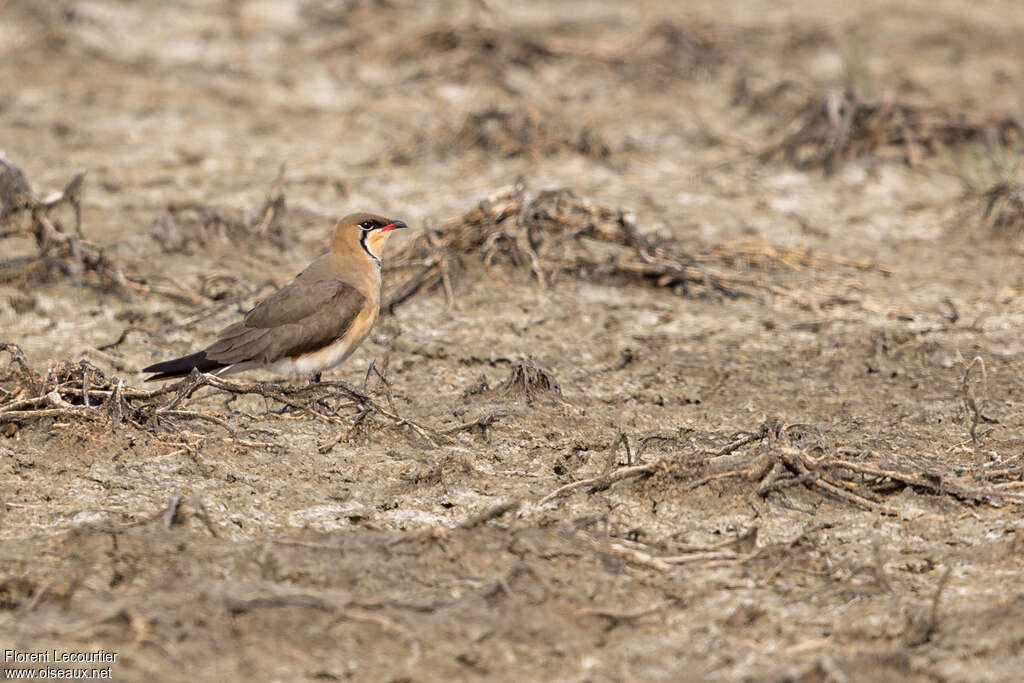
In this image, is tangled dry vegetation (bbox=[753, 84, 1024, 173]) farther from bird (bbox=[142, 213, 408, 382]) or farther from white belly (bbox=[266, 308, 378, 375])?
white belly (bbox=[266, 308, 378, 375])

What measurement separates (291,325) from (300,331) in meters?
0.06

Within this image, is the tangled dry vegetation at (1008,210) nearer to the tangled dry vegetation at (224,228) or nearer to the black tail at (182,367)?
the tangled dry vegetation at (224,228)

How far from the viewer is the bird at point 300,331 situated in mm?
4941

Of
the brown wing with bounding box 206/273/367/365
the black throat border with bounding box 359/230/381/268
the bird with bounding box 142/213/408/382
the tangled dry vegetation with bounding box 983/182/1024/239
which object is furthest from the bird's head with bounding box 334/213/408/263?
the tangled dry vegetation with bounding box 983/182/1024/239

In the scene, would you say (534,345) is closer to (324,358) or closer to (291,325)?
(324,358)

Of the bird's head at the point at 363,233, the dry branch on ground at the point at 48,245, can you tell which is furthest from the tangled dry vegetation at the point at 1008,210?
the dry branch on ground at the point at 48,245

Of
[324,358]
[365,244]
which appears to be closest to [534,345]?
[365,244]

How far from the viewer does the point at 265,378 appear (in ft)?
18.4

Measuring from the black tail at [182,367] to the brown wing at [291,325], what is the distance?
0.03 meters

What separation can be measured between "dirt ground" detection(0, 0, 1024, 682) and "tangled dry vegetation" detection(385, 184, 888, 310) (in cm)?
2

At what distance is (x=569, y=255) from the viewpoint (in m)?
6.51

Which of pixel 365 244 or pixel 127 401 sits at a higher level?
pixel 365 244

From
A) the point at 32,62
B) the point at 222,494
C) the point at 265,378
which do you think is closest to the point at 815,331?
the point at 265,378

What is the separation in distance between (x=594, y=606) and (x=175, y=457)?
5.50 ft
